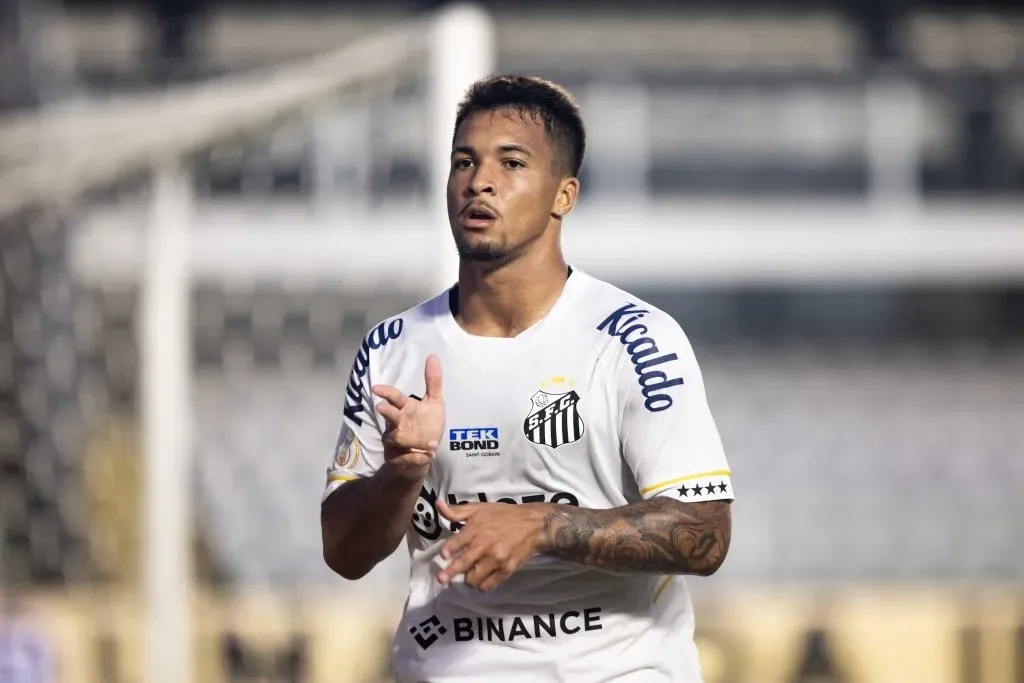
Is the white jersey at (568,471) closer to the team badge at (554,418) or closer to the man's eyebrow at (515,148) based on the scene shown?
the team badge at (554,418)

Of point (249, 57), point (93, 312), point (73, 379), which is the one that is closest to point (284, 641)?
point (73, 379)

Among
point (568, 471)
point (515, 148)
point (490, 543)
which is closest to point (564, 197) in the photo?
point (515, 148)

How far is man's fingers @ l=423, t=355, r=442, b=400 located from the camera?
268cm

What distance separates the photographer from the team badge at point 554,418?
2.83m

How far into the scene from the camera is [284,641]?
29.1 ft

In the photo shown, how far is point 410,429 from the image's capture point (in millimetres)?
2621

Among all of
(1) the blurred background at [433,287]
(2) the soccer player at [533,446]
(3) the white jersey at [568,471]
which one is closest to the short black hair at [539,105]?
(2) the soccer player at [533,446]

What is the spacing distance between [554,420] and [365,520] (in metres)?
0.40

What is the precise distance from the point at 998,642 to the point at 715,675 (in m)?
2.04

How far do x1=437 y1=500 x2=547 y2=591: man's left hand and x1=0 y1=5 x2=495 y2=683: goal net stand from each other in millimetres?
2788

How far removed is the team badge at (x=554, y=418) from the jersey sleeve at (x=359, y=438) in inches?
14.0

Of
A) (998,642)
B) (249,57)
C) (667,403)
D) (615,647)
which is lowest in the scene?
(998,642)

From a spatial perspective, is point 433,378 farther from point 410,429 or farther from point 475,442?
point 475,442

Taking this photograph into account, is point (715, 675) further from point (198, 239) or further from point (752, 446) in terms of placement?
point (198, 239)
